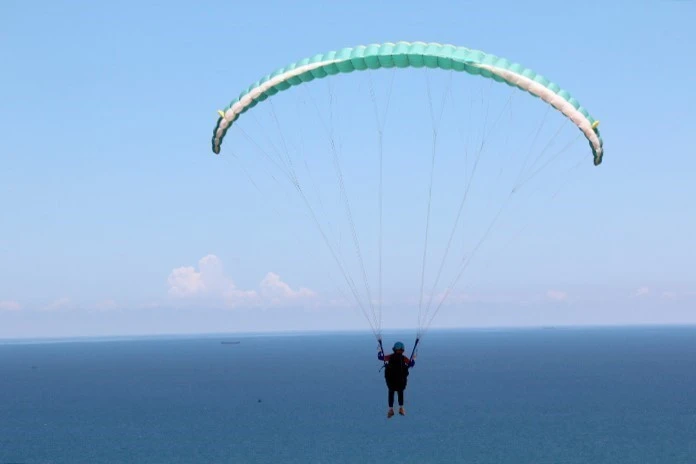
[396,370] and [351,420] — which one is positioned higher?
[396,370]

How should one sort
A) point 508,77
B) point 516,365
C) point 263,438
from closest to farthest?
point 508,77 → point 263,438 → point 516,365

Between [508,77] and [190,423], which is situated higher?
[508,77]

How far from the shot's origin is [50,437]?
71.4 meters

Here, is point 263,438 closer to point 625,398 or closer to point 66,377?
point 625,398

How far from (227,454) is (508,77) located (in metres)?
51.6

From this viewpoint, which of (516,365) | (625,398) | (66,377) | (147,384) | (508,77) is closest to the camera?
(508,77)

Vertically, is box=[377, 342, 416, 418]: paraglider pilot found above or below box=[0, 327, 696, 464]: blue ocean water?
above

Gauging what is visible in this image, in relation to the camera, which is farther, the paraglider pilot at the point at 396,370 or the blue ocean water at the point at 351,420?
the blue ocean water at the point at 351,420

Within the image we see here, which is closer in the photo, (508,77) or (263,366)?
(508,77)

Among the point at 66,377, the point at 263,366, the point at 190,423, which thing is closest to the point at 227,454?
the point at 190,423

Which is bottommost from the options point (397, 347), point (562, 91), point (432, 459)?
point (432, 459)

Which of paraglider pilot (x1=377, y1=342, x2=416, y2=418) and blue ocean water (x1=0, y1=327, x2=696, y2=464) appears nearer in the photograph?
paraglider pilot (x1=377, y1=342, x2=416, y2=418)

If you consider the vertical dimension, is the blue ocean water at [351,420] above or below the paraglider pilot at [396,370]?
below

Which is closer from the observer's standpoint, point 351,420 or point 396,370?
point 396,370
